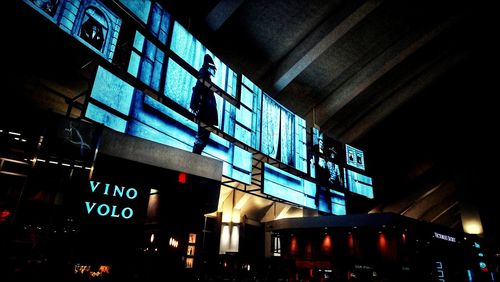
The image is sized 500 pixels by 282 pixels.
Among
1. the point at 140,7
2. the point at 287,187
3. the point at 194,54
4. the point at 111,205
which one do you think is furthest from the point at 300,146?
the point at 111,205

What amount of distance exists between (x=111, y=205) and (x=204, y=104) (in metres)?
4.76

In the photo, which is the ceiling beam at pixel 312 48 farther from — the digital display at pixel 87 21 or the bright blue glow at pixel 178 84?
the digital display at pixel 87 21

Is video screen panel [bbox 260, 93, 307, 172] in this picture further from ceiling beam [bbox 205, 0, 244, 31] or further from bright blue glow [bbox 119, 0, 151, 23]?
bright blue glow [bbox 119, 0, 151, 23]

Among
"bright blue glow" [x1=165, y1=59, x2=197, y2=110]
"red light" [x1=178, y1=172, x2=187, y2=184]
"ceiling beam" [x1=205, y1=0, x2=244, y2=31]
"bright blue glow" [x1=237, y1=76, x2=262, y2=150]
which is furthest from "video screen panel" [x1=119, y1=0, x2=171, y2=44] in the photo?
"red light" [x1=178, y1=172, x2=187, y2=184]

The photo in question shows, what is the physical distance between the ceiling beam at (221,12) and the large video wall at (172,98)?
Result: 1.28 meters

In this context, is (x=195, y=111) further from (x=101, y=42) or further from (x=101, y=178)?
(x=101, y=178)

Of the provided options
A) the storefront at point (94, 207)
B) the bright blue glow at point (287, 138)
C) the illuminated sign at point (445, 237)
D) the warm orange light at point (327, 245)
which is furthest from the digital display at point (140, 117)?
the illuminated sign at point (445, 237)

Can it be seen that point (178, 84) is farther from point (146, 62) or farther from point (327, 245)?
point (327, 245)

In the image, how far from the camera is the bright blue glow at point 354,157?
534 inches

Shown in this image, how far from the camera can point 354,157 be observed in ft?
45.7

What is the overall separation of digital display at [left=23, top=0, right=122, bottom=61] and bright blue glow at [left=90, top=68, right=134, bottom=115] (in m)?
0.48

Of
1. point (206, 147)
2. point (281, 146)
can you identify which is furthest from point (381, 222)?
point (206, 147)

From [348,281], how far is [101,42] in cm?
1201

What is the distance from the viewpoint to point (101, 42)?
5.68 metres
